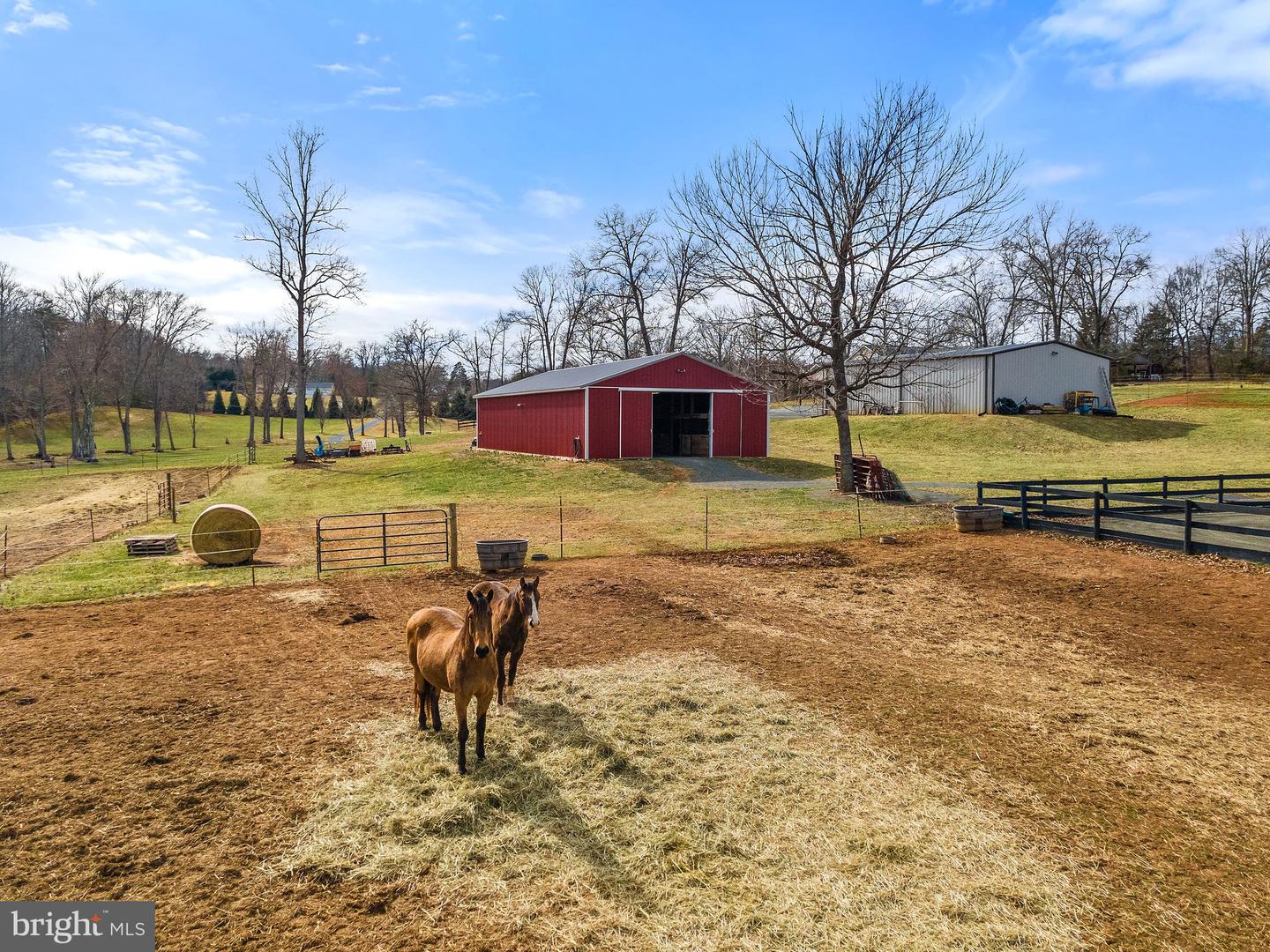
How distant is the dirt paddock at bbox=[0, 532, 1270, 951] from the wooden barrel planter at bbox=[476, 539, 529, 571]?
95 cm

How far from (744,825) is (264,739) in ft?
13.6

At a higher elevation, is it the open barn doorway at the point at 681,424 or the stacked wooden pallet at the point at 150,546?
the open barn doorway at the point at 681,424

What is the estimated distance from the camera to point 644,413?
31.5 metres

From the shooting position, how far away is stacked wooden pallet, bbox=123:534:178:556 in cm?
1516

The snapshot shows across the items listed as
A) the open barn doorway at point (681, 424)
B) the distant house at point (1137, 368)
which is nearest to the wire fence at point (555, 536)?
the open barn doorway at point (681, 424)

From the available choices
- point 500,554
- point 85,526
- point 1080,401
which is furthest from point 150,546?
point 1080,401

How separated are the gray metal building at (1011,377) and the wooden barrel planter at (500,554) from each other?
3055cm

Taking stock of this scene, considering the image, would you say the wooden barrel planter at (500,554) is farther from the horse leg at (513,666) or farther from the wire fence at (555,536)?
the horse leg at (513,666)

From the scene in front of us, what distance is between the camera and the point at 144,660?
822 cm

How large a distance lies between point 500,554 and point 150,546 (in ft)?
26.9

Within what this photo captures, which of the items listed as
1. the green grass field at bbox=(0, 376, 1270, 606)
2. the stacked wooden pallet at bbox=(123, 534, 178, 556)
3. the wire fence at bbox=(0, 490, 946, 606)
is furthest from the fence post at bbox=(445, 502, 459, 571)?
the stacked wooden pallet at bbox=(123, 534, 178, 556)

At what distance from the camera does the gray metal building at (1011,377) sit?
40250 millimetres

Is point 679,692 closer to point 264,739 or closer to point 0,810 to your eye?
point 264,739

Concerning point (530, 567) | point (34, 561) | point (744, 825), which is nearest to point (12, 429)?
point (34, 561)
